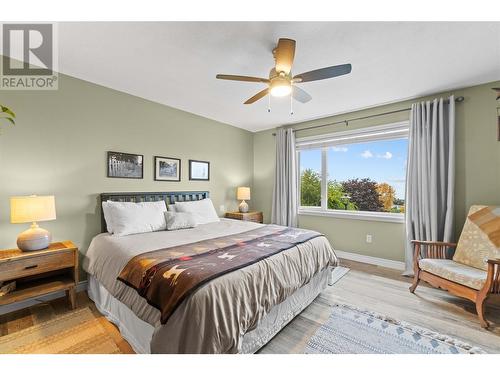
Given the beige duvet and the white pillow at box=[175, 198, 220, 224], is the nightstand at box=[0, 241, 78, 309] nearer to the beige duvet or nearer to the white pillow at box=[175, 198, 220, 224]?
the beige duvet

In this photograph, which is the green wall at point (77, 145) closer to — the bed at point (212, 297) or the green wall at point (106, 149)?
the green wall at point (106, 149)

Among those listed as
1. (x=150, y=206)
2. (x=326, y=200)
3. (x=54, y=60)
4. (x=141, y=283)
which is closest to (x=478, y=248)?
(x=326, y=200)

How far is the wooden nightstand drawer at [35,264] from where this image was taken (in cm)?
195

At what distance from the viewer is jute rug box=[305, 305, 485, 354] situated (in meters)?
1.75

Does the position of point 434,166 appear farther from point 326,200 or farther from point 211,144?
point 211,144

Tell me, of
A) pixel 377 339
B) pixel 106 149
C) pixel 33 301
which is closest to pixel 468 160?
pixel 377 339

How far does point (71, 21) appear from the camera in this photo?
5.79 ft

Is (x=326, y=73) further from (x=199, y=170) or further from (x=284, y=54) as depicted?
(x=199, y=170)

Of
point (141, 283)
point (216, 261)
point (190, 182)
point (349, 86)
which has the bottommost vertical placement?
point (141, 283)

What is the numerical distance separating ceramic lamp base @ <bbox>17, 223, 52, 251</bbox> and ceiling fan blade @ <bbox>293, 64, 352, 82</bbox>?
289cm

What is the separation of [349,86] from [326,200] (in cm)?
214

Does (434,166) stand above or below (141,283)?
above

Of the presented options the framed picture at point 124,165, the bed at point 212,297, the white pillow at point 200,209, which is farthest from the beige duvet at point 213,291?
the framed picture at point 124,165

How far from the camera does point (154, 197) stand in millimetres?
3361
